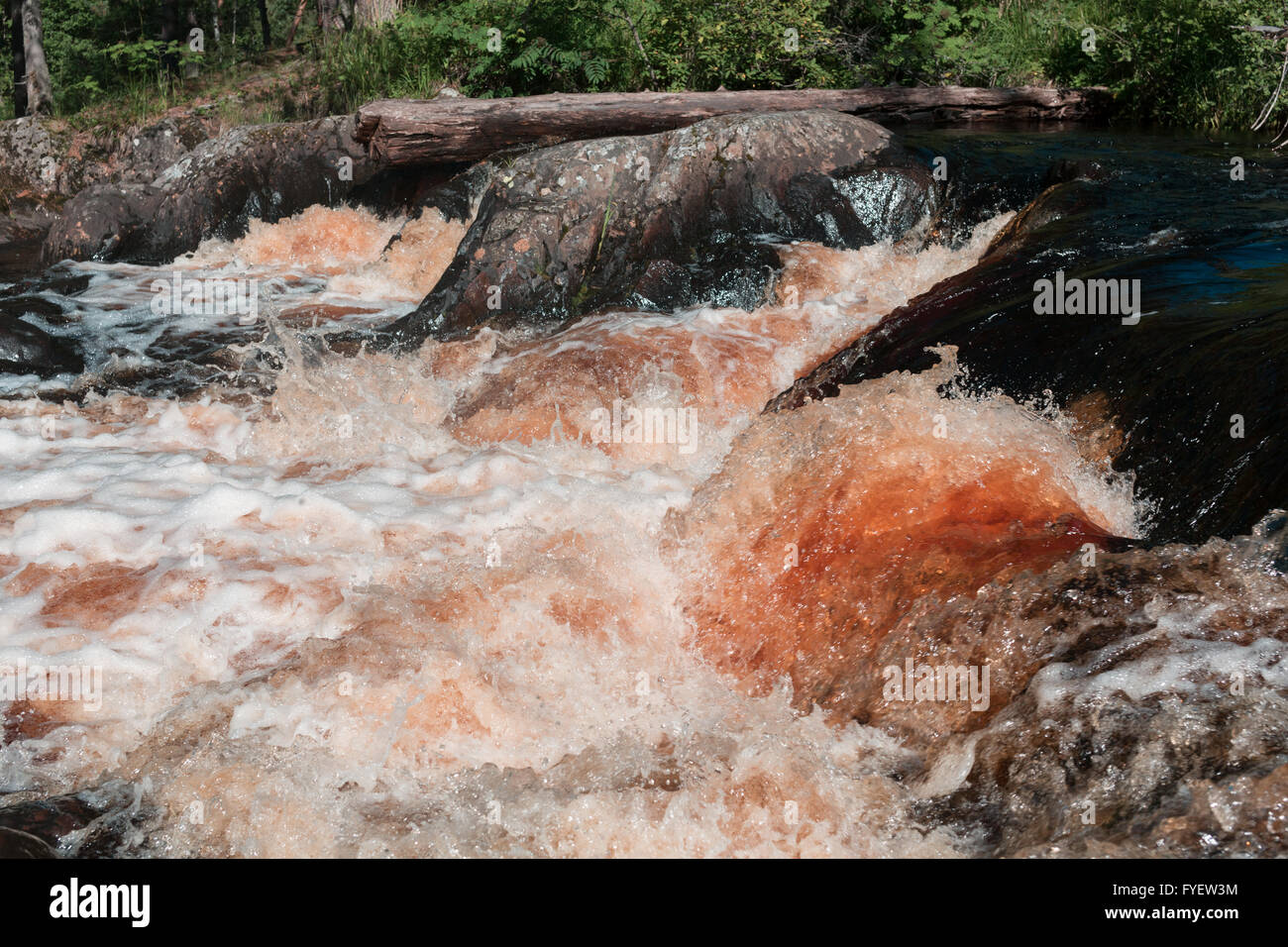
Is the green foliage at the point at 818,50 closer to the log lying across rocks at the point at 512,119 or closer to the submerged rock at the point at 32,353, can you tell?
the log lying across rocks at the point at 512,119

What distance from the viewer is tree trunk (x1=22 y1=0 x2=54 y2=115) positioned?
44.5 feet

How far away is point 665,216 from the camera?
Answer: 6992mm

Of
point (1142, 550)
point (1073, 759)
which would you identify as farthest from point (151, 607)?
point (1142, 550)

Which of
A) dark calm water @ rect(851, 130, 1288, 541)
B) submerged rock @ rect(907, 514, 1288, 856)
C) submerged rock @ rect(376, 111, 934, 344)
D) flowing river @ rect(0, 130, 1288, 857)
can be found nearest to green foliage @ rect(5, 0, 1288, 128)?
dark calm water @ rect(851, 130, 1288, 541)

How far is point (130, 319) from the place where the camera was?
Answer: 7.78m

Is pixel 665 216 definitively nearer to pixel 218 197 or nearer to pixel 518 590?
pixel 518 590

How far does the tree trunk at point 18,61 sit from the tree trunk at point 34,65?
0.39 meters

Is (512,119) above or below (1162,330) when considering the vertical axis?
above

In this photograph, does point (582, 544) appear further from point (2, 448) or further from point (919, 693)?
point (2, 448)

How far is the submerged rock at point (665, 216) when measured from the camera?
671 cm

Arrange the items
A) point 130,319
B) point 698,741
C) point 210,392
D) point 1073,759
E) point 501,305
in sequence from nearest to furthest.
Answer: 1. point 1073,759
2. point 698,741
3. point 210,392
4. point 501,305
5. point 130,319

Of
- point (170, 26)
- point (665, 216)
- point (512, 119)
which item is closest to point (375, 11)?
point (170, 26)

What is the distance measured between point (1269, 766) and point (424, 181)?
830cm

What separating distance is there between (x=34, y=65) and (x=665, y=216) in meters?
11.1
